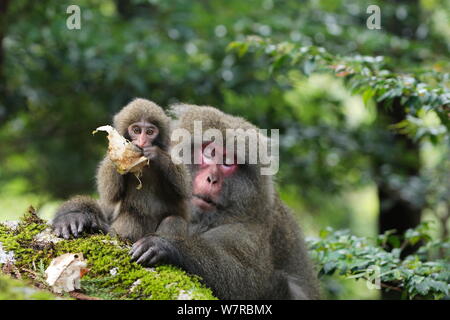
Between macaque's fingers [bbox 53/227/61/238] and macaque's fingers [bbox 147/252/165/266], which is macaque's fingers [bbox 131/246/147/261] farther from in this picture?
macaque's fingers [bbox 53/227/61/238]

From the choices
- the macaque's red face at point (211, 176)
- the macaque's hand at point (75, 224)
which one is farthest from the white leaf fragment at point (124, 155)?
the macaque's red face at point (211, 176)

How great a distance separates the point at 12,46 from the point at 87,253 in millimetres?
6889

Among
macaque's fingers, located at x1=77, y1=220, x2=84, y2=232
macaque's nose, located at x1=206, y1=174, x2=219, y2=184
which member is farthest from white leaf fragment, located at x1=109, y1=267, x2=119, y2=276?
macaque's nose, located at x1=206, y1=174, x2=219, y2=184

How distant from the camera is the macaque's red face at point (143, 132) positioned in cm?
584

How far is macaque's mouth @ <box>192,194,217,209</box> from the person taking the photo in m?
5.76

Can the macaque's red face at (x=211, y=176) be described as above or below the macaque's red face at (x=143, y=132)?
below

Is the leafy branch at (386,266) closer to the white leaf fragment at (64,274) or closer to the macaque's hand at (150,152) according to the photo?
the macaque's hand at (150,152)

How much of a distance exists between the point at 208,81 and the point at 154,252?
609cm

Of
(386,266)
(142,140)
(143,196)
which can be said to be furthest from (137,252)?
(386,266)

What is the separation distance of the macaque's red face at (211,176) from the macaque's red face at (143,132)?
0.52 meters

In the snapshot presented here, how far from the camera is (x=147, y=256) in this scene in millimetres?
4477

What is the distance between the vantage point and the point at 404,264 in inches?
230

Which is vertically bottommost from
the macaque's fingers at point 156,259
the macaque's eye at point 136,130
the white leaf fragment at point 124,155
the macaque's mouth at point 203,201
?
the macaque's fingers at point 156,259
